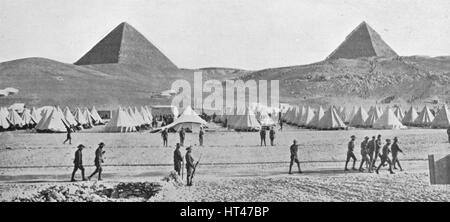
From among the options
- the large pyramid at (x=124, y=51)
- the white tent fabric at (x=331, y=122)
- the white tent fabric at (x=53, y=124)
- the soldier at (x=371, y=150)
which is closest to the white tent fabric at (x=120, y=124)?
the white tent fabric at (x=53, y=124)

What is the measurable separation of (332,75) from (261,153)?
121 ft

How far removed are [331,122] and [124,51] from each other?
40.6 meters

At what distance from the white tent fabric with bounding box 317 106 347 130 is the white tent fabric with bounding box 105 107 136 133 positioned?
6.57m

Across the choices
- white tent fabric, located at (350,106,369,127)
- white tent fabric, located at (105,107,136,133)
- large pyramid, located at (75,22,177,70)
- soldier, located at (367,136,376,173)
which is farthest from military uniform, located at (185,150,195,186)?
large pyramid, located at (75,22,177,70)

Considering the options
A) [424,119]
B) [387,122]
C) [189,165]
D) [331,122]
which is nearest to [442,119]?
[424,119]

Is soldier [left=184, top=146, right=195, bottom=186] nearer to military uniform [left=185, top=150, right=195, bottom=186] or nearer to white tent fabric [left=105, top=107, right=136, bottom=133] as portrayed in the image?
military uniform [left=185, top=150, right=195, bottom=186]

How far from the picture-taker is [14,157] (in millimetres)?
9695

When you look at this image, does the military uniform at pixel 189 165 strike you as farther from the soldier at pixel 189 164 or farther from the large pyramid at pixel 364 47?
the large pyramid at pixel 364 47

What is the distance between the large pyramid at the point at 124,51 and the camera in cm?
5256

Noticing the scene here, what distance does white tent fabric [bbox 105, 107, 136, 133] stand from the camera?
16.0m

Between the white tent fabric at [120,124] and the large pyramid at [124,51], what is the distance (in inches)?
1407

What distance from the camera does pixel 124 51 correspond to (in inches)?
2117

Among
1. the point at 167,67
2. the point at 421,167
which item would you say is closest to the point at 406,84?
the point at 167,67
